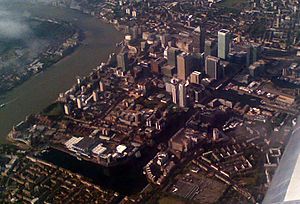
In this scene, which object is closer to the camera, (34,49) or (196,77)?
(196,77)

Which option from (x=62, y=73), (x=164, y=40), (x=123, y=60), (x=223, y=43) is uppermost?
(x=223, y=43)

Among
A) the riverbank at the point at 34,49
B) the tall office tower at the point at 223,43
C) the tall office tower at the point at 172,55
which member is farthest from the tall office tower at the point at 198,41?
the riverbank at the point at 34,49

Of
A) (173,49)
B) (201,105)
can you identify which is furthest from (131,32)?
(201,105)

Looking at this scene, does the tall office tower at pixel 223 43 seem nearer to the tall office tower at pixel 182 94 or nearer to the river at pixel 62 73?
the tall office tower at pixel 182 94

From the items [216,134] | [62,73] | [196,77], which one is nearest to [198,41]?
[196,77]

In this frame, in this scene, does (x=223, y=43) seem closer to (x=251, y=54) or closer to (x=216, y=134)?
(x=251, y=54)

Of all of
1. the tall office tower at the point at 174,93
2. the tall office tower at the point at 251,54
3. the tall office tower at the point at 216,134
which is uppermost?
the tall office tower at the point at 251,54

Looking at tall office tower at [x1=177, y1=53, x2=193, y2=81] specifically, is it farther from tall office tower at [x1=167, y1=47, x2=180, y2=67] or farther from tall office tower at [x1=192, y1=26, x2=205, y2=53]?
tall office tower at [x1=192, y1=26, x2=205, y2=53]
